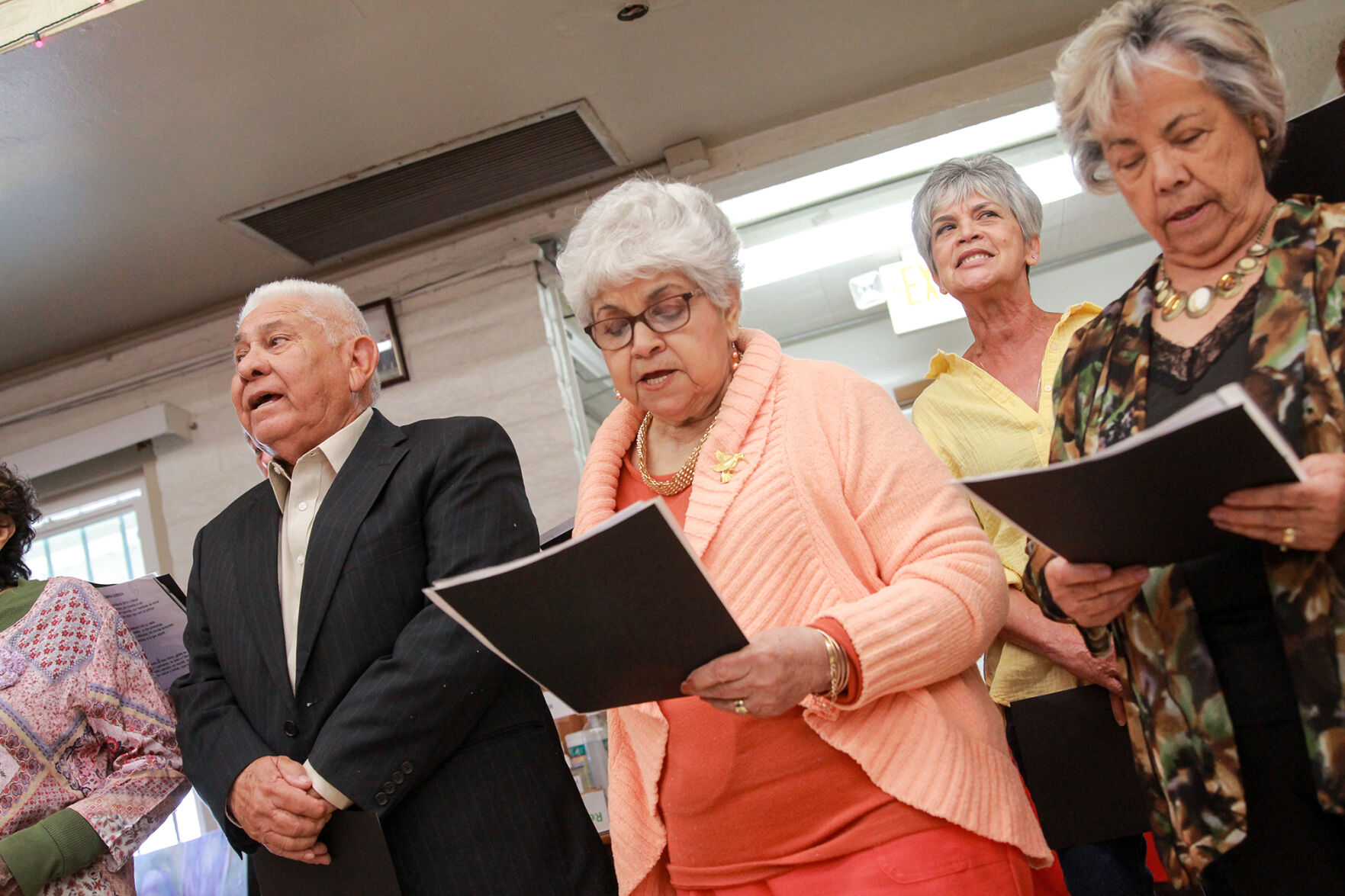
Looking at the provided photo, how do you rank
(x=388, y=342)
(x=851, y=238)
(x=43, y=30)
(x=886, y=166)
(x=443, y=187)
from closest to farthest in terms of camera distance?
(x=43, y=30), (x=443, y=187), (x=388, y=342), (x=886, y=166), (x=851, y=238)

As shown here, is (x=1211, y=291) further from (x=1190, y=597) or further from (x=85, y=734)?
(x=85, y=734)

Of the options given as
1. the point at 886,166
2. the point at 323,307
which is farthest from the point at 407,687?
the point at 886,166

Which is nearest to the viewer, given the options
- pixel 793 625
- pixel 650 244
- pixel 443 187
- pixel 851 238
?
pixel 793 625

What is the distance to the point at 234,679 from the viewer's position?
6.01 feet

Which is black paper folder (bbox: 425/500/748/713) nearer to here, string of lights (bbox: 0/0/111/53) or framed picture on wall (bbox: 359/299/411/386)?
string of lights (bbox: 0/0/111/53)

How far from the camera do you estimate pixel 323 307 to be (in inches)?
82.7

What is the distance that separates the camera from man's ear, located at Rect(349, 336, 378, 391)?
209 cm

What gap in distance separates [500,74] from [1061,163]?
115 inches

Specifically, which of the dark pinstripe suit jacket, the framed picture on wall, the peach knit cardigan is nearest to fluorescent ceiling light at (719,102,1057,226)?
the framed picture on wall

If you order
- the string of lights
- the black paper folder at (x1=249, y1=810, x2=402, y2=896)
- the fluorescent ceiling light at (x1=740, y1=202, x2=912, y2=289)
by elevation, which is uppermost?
the string of lights

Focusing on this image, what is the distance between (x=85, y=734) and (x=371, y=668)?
898 millimetres

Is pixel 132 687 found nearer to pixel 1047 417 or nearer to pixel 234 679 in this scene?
pixel 234 679

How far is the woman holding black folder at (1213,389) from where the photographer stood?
1.05 meters

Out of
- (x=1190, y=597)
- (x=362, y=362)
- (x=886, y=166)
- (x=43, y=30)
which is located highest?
(x=43, y=30)
